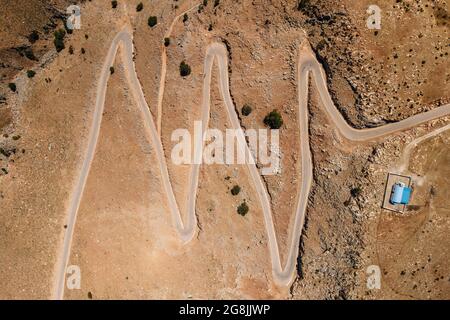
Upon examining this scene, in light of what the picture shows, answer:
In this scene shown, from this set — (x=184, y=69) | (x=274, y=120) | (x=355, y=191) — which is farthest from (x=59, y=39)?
(x=355, y=191)

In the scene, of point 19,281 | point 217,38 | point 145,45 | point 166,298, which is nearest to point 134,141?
point 145,45

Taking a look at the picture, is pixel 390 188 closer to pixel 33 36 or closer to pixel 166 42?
pixel 166 42

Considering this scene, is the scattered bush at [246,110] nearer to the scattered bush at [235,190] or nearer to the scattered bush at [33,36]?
the scattered bush at [235,190]

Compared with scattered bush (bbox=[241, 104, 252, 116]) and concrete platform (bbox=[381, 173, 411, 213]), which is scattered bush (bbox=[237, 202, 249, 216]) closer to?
scattered bush (bbox=[241, 104, 252, 116])

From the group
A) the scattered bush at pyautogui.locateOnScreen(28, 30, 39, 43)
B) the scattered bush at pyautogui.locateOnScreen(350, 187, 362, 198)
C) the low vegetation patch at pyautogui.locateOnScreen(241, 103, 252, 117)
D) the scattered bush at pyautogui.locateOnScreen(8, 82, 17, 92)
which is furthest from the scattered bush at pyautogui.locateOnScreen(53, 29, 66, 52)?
the scattered bush at pyautogui.locateOnScreen(350, 187, 362, 198)

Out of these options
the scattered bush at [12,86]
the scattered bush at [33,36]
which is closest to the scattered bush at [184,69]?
the scattered bush at [33,36]
